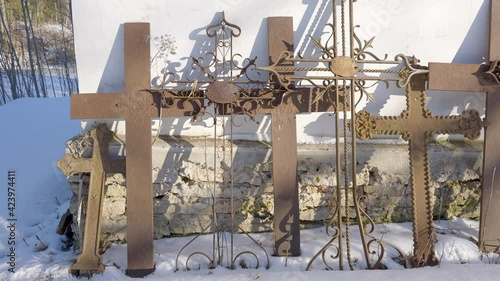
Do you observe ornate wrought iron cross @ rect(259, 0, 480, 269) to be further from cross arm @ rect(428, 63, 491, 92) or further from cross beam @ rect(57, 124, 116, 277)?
cross beam @ rect(57, 124, 116, 277)

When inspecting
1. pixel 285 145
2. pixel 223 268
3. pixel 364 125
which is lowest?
pixel 223 268

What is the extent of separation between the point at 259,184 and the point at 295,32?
3.40 feet

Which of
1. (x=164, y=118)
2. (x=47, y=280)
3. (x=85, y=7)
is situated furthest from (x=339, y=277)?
(x=85, y=7)

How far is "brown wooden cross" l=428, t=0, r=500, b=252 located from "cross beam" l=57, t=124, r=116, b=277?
209 centimetres

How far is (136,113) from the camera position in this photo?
2.92 metres

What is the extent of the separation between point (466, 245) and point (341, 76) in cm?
134

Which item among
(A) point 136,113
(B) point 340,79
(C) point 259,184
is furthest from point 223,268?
(B) point 340,79

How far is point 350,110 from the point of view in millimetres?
2959

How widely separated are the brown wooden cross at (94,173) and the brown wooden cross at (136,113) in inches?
5.5

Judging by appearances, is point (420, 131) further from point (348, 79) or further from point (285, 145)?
point (285, 145)

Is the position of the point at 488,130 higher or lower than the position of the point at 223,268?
higher

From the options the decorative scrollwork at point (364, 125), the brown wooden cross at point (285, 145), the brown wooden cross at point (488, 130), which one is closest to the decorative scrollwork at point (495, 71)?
the brown wooden cross at point (488, 130)

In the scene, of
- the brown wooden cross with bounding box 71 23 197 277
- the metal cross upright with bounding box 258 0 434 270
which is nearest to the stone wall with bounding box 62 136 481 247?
the brown wooden cross with bounding box 71 23 197 277

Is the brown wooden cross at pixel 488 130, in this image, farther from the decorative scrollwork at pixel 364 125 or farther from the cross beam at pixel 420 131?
the decorative scrollwork at pixel 364 125
